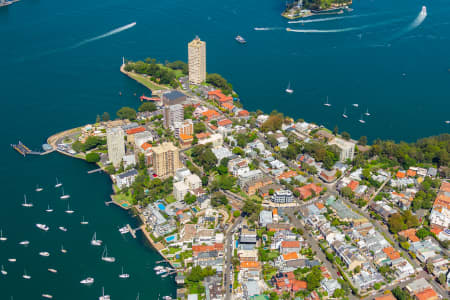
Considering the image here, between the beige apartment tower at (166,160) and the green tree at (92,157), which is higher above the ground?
the beige apartment tower at (166,160)

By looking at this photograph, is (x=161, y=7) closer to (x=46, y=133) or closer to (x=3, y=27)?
(x=3, y=27)

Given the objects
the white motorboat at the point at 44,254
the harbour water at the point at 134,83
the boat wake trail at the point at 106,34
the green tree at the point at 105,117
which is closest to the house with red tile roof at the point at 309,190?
the harbour water at the point at 134,83

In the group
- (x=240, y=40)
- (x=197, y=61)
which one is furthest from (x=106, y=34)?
(x=197, y=61)

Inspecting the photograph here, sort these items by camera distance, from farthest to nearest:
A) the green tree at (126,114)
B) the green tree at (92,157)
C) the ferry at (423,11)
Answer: the ferry at (423,11) → the green tree at (126,114) → the green tree at (92,157)

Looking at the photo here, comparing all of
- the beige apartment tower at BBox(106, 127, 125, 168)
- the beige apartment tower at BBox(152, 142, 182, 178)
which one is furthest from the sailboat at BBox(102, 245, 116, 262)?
the beige apartment tower at BBox(106, 127, 125, 168)

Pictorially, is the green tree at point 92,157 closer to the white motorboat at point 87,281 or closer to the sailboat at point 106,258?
the sailboat at point 106,258

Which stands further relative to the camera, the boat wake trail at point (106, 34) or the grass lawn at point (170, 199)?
the boat wake trail at point (106, 34)

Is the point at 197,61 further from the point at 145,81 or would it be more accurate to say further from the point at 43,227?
the point at 43,227
